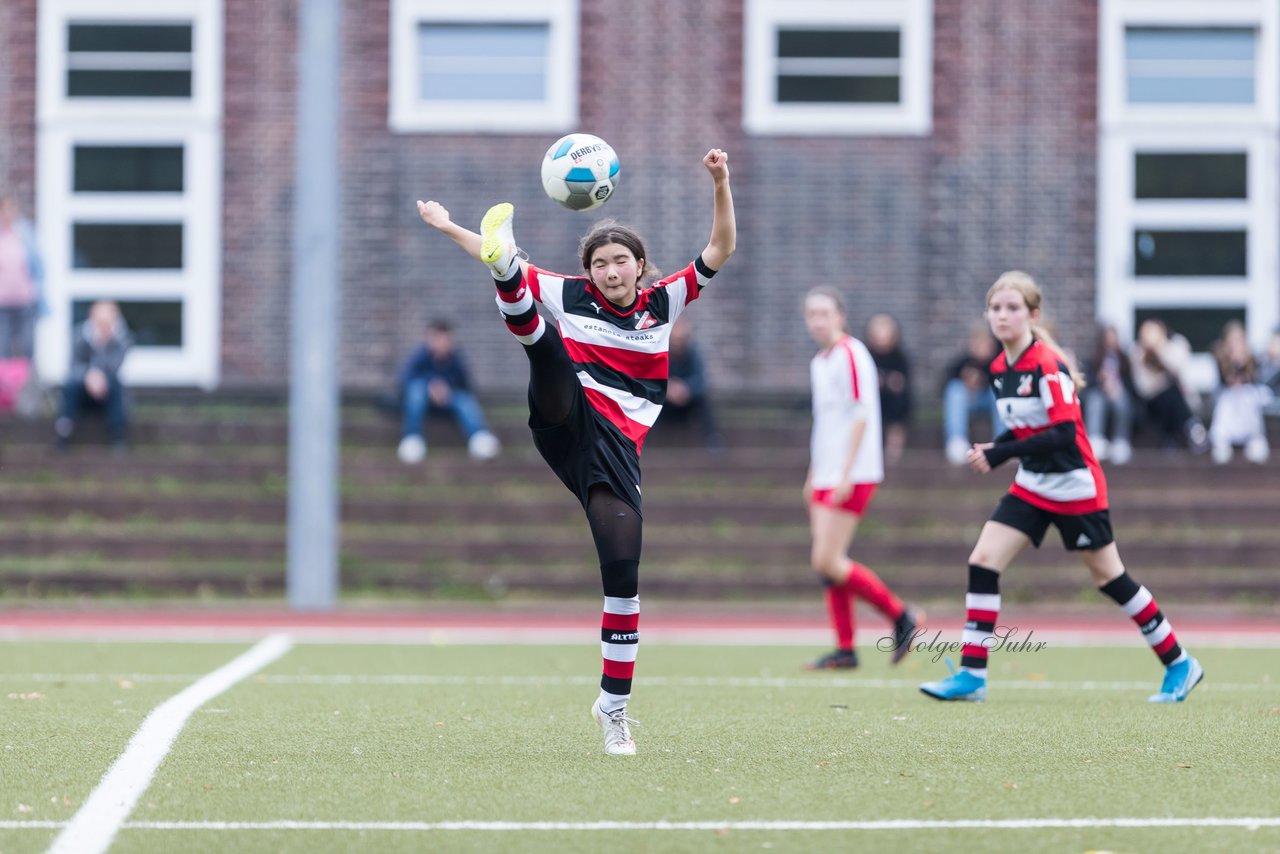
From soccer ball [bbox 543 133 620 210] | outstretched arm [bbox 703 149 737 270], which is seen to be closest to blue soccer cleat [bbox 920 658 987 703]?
outstretched arm [bbox 703 149 737 270]

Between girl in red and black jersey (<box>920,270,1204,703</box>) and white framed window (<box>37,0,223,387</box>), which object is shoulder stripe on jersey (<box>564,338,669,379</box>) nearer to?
girl in red and black jersey (<box>920,270,1204,703</box>)

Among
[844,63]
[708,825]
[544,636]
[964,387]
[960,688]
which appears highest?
[844,63]

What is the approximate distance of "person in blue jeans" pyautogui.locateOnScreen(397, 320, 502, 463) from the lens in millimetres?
17344

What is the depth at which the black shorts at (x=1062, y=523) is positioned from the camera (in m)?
8.40

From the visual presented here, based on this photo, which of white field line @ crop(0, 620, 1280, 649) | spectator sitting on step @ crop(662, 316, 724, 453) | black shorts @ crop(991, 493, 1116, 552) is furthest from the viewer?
spectator sitting on step @ crop(662, 316, 724, 453)

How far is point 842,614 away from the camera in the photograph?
35.2 feet

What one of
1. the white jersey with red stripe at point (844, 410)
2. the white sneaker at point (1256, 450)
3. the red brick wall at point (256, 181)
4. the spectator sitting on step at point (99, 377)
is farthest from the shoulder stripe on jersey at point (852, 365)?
the red brick wall at point (256, 181)

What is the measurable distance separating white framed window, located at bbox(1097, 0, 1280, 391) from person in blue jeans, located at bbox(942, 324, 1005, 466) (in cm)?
308

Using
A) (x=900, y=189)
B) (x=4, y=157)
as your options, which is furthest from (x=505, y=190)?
(x=4, y=157)

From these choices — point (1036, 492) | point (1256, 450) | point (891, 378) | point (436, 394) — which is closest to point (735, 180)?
point (891, 378)

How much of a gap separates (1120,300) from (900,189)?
2.77 m

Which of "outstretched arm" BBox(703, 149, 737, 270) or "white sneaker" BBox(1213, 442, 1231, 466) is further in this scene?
"white sneaker" BBox(1213, 442, 1231, 466)

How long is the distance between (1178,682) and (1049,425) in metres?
1.44

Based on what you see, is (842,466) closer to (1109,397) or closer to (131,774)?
(131,774)
